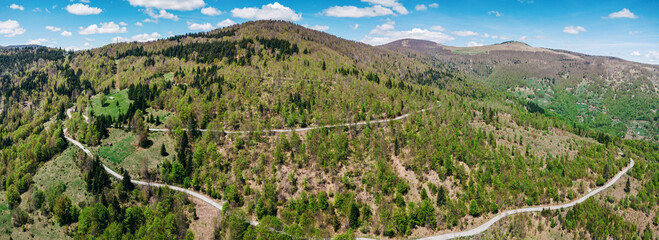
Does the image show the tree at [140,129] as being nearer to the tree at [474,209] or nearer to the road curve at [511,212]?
the road curve at [511,212]

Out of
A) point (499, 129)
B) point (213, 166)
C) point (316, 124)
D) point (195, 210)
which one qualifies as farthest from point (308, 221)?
point (499, 129)

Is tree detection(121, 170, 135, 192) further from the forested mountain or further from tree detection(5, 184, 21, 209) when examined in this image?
tree detection(5, 184, 21, 209)

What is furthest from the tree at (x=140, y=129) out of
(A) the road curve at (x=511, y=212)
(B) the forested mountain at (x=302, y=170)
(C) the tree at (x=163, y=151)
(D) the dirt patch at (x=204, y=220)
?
(A) the road curve at (x=511, y=212)

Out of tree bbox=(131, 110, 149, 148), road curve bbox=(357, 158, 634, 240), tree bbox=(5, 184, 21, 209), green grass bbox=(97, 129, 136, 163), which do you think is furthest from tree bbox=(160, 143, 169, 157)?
road curve bbox=(357, 158, 634, 240)

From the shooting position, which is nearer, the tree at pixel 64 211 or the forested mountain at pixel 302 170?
the tree at pixel 64 211

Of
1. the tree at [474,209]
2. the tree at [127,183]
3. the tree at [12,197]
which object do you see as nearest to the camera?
the tree at [12,197]

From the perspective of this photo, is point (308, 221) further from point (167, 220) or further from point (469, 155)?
point (469, 155)
